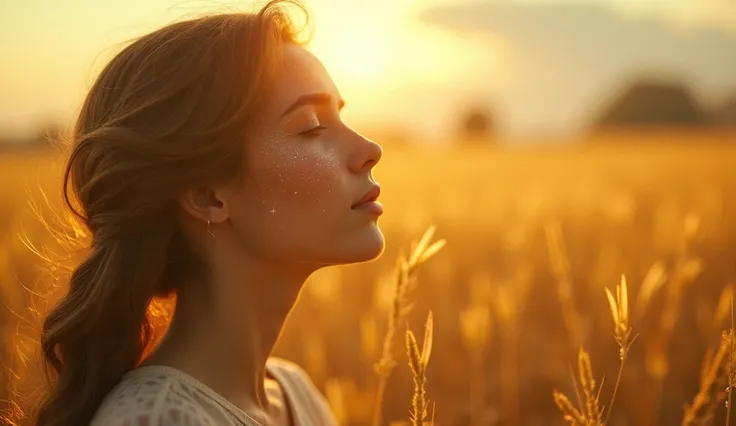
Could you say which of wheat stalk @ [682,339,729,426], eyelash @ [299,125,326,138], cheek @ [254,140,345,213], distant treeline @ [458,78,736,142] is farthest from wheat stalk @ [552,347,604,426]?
distant treeline @ [458,78,736,142]

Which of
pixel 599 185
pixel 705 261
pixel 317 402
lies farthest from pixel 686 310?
pixel 599 185

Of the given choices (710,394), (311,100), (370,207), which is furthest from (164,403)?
(710,394)

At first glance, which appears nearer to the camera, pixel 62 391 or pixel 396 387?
pixel 62 391

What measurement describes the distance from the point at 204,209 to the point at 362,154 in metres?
0.35

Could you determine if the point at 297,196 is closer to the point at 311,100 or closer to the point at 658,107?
the point at 311,100

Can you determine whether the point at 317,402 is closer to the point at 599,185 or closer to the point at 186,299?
the point at 186,299

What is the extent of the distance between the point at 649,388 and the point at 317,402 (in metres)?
1.78

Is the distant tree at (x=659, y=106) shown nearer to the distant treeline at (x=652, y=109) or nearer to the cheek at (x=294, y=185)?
the distant treeline at (x=652, y=109)

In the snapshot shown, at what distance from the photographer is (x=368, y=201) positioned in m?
1.65

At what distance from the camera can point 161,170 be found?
1.53 meters

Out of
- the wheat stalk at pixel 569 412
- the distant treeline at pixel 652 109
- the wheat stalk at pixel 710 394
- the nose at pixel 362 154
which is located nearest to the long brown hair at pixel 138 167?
the nose at pixel 362 154

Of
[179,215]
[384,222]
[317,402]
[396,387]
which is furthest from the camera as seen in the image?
[384,222]

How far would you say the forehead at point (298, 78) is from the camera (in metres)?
1.63

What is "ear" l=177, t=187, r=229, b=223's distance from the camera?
1.58 m
